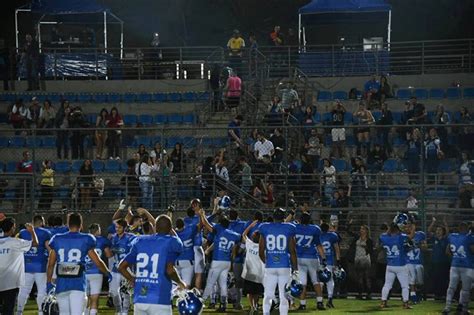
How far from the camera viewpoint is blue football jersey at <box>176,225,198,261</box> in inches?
961

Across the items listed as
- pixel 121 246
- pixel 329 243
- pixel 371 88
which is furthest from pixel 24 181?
pixel 371 88

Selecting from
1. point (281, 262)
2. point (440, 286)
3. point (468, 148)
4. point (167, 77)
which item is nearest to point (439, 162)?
point (468, 148)

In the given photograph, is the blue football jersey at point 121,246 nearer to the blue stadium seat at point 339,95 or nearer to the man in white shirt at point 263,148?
the man in white shirt at point 263,148

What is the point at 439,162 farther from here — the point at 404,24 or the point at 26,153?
the point at 404,24

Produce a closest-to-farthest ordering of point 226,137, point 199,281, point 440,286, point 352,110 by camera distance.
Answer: point 199,281 < point 440,286 < point 226,137 < point 352,110

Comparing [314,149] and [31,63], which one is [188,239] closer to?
[314,149]

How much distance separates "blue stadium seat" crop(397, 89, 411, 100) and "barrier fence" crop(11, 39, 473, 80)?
1.21 metres

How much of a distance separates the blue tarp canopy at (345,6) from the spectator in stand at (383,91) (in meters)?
4.26

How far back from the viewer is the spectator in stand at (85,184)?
30514mm

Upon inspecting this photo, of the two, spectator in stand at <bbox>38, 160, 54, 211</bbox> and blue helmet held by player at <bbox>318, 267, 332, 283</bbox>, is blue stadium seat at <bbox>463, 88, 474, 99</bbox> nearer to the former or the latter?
blue helmet held by player at <bbox>318, 267, 332, 283</bbox>

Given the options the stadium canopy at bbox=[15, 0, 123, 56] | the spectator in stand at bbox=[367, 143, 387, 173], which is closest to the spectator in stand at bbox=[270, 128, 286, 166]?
the spectator in stand at bbox=[367, 143, 387, 173]

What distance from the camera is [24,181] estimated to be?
29953 mm

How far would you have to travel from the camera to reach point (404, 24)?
42.7 meters

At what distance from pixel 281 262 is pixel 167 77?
66.5 ft
